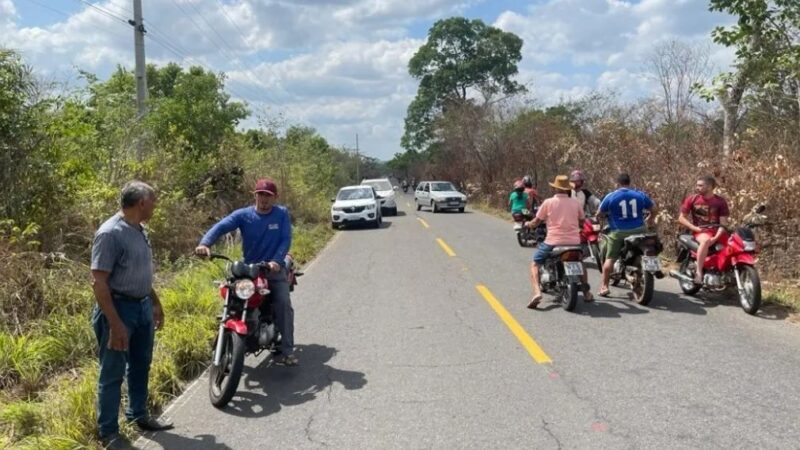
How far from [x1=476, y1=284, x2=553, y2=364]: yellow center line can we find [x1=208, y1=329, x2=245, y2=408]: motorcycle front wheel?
9.00ft

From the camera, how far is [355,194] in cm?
2589

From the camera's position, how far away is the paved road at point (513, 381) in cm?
450

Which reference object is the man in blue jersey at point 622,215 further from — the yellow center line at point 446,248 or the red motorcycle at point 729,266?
the yellow center line at point 446,248

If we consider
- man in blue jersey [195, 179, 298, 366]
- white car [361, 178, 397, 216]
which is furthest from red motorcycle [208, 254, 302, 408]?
white car [361, 178, 397, 216]

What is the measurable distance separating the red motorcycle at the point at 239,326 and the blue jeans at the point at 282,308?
68 mm

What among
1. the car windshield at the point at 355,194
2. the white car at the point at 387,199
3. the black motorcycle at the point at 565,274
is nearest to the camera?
the black motorcycle at the point at 565,274

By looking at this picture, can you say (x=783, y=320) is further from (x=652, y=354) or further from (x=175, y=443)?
(x=175, y=443)

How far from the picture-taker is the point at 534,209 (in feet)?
53.7

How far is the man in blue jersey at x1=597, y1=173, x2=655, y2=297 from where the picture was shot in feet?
29.5

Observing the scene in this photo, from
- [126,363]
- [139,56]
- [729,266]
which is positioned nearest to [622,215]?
[729,266]

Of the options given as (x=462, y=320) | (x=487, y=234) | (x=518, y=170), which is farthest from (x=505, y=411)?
(x=518, y=170)

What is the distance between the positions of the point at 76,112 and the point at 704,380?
9270 millimetres

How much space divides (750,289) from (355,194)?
62.7ft

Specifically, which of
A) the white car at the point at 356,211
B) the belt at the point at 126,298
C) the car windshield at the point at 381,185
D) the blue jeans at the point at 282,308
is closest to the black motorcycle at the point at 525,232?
the white car at the point at 356,211
